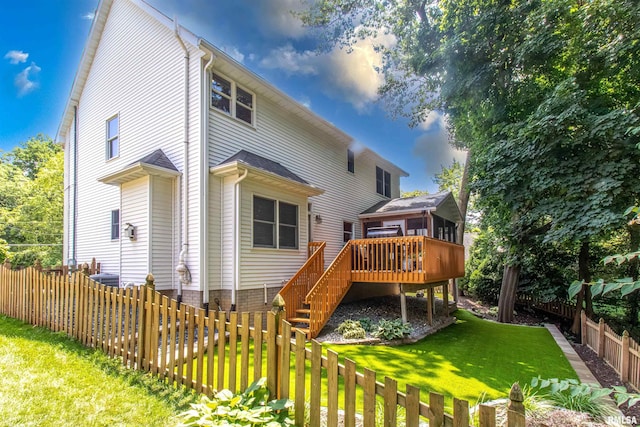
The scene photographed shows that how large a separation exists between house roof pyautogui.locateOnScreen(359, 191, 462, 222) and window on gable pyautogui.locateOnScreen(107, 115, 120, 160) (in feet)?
31.5

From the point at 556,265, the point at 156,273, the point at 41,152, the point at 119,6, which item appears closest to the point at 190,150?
the point at 156,273

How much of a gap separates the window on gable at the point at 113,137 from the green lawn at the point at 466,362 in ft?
30.2

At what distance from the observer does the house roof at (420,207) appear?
12.8 m

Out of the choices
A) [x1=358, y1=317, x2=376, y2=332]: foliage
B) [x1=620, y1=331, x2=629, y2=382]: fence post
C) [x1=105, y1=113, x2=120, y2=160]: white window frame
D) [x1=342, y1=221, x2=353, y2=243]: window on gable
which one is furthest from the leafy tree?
[x1=105, y1=113, x2=120, y2=160]: white window frame

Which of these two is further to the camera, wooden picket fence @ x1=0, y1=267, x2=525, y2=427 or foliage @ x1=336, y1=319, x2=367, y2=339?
foliage @ x1=336, y1=319, x2=367, y2=339

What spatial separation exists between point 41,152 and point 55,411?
41177 mm

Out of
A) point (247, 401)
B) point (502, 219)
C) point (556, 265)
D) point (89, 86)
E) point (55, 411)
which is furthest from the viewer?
point (556, 265)

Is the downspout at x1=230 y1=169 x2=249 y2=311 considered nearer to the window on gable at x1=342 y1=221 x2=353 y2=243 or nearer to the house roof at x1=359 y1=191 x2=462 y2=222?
the window on gable at x1=342 y1=221 x2=353 y2=243

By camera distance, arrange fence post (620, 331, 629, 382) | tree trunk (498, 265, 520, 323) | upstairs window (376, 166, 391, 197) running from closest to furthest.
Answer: fence post (620, 331, 629, 382), tree trunk (498, 265, 520, 323), upstairs window (376, 166, 391, 197)

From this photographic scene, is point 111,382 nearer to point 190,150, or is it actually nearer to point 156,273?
point 156,273

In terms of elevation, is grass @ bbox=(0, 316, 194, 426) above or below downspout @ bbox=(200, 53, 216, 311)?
below

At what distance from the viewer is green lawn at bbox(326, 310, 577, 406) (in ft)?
17.4

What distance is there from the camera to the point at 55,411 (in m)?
3.34

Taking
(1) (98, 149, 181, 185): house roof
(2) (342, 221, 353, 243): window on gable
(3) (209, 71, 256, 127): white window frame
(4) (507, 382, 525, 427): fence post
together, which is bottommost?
(4) (507, 382, 525, 427): fence post
